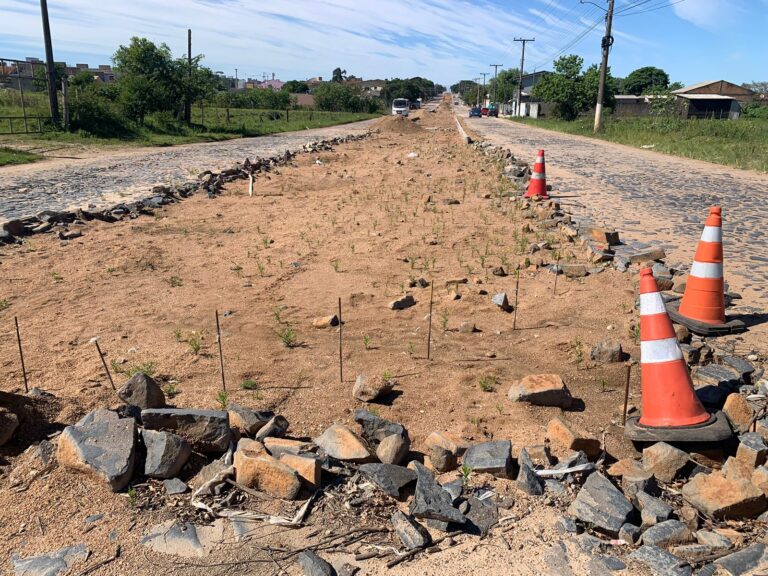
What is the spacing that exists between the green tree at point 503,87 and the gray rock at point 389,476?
111m

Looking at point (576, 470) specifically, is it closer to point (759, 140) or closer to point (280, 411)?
point (280, 411)

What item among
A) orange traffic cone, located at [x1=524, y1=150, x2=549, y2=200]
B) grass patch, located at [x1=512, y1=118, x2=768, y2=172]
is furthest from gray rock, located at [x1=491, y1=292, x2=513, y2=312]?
grass patch, located at [x1=512, y1=118, x2=768, y2=172]

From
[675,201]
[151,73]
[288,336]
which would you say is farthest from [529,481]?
[151,73]

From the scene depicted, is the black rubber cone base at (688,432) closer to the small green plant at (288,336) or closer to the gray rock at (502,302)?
the gray rock at (502,302)

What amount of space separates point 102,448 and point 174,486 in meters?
0.40

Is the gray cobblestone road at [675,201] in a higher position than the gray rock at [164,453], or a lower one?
higher

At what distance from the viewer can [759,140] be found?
875 inches

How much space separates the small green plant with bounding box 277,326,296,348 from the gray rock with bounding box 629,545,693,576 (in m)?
2.96

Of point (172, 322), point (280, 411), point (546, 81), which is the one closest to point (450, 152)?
point (172, 322)

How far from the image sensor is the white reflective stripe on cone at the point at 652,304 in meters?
3.57

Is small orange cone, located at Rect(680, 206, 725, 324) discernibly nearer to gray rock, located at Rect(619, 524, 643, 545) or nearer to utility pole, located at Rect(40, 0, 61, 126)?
gray rock, located at Rect(619, 524, 643, 545)

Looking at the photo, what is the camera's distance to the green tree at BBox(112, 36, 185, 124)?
2845 cm

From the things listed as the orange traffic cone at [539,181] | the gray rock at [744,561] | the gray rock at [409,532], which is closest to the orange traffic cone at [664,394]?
the gray rock at [744,561]

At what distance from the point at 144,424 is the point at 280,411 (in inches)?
32.8
